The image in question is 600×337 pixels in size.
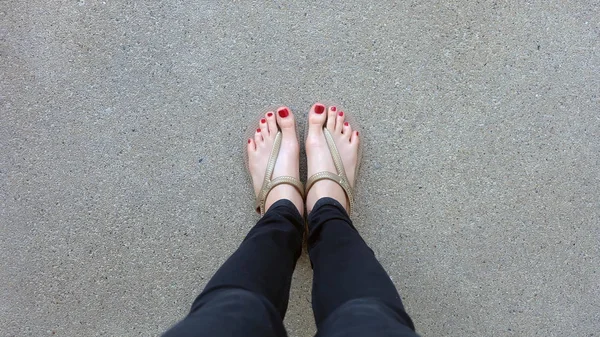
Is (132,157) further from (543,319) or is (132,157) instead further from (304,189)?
(543,319)

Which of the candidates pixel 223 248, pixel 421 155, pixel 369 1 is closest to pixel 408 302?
pixel 421 155

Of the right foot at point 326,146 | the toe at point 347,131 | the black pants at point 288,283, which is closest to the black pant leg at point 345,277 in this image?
the black pants at point 288,283

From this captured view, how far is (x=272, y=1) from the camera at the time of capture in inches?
43.3

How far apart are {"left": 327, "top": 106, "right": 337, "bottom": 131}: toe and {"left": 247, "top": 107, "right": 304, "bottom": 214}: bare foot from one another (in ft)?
0.30

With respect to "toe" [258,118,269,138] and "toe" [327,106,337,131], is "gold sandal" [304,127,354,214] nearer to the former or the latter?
"toe" [327,106,337,131]

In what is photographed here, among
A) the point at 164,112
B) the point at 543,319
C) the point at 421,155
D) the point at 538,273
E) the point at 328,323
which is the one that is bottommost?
the point at 543,319

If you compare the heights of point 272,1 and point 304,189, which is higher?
point 272,1

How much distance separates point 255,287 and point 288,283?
0.34 feet

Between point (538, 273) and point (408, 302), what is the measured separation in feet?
1.11

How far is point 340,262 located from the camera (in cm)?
86

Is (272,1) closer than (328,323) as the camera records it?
No

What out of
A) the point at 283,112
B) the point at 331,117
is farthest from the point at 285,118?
the point at 331,117

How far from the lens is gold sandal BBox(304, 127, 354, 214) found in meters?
1.09

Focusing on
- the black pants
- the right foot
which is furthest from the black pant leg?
the right foot
